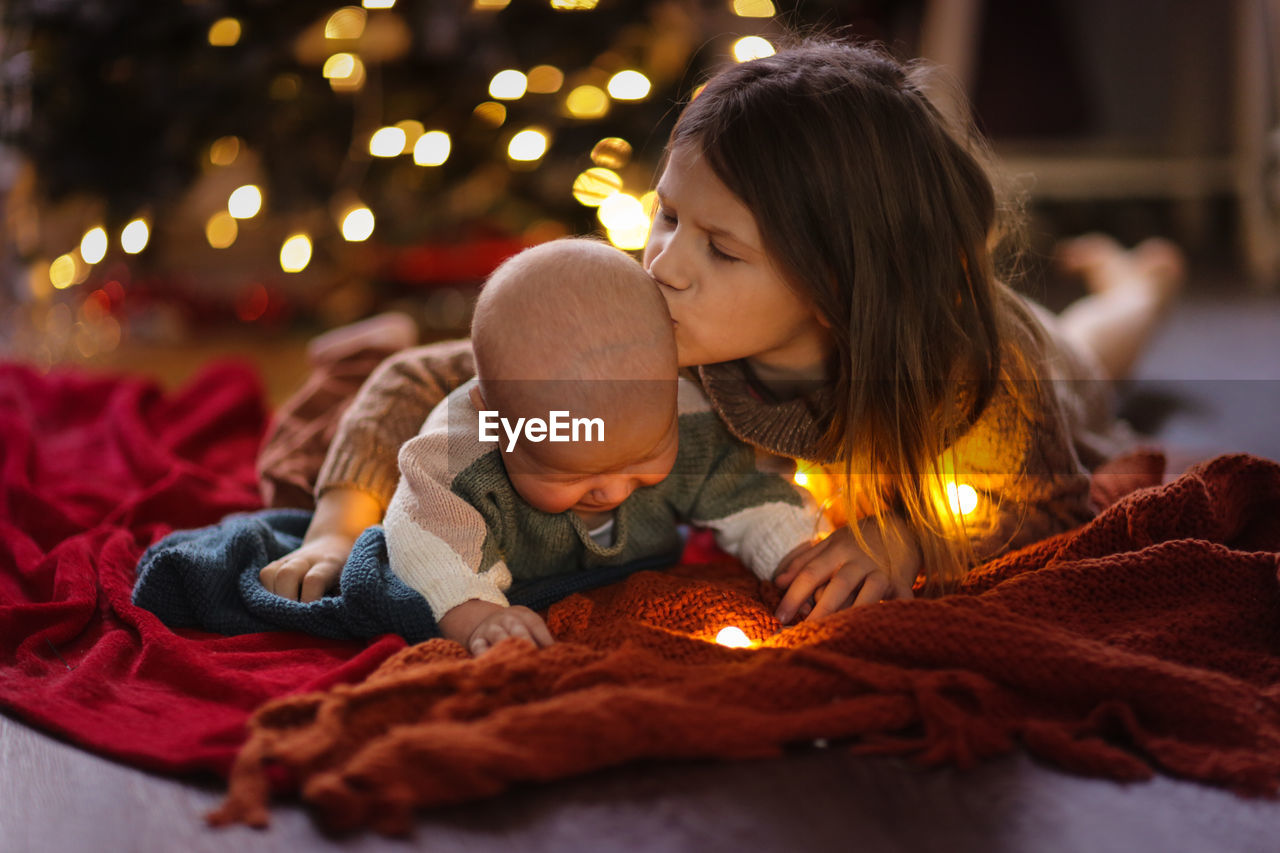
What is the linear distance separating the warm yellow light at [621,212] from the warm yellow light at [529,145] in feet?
0.60

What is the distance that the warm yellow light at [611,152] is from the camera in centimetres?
158

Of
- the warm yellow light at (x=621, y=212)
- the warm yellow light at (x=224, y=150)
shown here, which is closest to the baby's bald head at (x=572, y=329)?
the warm yellow light at (x=621, y=212)

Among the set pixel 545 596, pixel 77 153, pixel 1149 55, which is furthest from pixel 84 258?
pixel 1149 55

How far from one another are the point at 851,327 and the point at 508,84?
1.01 metres

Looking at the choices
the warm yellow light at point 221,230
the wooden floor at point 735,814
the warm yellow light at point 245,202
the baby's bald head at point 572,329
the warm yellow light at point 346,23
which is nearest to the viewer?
the wooden floor at point 735,814

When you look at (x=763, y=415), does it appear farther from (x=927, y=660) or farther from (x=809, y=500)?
(x=927, y=660)

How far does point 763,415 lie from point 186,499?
0.58 metres

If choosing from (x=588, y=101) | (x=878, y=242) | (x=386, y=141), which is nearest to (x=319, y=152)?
(x=386, y=141)

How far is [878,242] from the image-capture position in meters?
0.81

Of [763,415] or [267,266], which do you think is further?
[267,266]

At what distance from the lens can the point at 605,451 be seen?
696mm

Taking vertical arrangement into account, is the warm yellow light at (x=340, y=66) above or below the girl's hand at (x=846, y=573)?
above

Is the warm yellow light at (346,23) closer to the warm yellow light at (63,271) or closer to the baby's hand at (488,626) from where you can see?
the warm yellow light at (63,271)

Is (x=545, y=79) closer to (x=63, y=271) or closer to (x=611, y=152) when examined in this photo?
(x=611, y=152)
